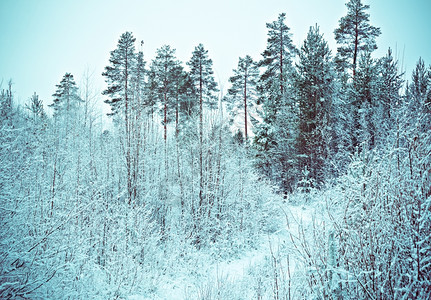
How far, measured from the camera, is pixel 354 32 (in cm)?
1927

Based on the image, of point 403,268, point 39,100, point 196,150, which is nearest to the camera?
point 403,268

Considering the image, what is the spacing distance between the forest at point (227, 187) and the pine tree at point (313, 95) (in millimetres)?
78

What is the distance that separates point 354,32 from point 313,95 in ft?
36.8

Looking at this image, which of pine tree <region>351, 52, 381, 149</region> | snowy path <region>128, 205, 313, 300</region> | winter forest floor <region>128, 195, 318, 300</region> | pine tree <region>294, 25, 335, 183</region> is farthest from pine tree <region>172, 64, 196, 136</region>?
winter forest floor <region>128, 195, 318, 300</region>

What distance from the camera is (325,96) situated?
13578mm

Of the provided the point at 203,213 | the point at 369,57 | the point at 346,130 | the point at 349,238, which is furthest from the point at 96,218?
the point at 369,57

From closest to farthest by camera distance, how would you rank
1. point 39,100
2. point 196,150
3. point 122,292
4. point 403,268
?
point 403,268 → point 122,292 → point 196,150 → point 39,100

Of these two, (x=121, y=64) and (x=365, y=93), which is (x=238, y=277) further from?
(x=121, y=64)

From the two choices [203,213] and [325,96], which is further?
[325,96]

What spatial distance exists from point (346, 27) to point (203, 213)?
21.5 m

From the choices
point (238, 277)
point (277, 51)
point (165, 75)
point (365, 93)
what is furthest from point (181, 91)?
point (238, 277)

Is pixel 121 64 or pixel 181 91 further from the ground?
pixel 121 64

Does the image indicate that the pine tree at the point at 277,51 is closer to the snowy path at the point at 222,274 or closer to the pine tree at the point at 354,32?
the pine tree at the point at 354,32

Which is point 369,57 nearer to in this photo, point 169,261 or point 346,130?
point 346,130
